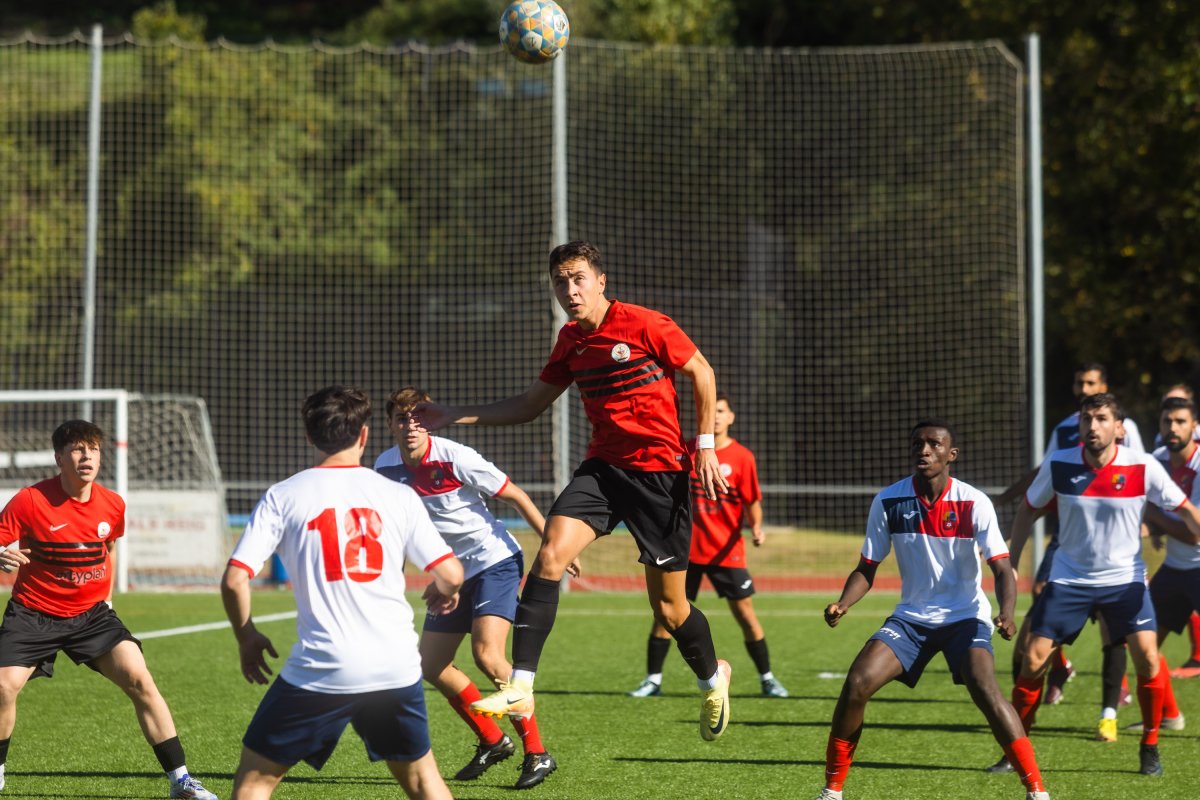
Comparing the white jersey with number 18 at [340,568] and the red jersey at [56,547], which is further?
the red jersey at [56,547]

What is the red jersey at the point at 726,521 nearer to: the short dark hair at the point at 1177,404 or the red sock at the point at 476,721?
the short dark hair at the point at 1177,404

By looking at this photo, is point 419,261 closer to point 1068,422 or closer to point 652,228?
point 652,228

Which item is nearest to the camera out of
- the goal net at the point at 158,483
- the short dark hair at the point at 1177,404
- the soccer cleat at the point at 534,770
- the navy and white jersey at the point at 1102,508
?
the soccer cleat at the point at 534,770

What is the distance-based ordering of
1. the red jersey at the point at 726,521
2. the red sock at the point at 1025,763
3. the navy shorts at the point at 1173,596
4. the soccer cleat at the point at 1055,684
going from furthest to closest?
the red jersey at the point at 726,521, the soccer cleat at the point at 1055,684, the navy shorts at the point at 1173,596, the red sock at the point at 1025,763

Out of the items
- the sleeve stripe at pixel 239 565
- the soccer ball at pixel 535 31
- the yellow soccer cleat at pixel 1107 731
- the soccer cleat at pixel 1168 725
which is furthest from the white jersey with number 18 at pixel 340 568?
the soccer cleat at pixel 1168 725

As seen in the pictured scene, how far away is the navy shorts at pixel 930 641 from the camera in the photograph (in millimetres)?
6211

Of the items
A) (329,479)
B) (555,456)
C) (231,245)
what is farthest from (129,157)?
(329,479)

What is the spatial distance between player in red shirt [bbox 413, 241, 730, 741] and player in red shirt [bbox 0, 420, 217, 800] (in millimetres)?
1708

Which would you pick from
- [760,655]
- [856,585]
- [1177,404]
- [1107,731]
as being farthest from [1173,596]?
[856,585]

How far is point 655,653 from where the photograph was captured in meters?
9.91

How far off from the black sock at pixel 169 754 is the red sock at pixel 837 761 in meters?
2.92

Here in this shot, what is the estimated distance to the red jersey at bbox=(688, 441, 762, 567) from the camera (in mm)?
10172

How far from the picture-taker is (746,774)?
7.26m

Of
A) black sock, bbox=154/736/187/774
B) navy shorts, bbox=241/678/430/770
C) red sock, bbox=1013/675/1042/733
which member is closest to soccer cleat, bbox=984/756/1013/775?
red sock, bbox=1013/675/1042/733
